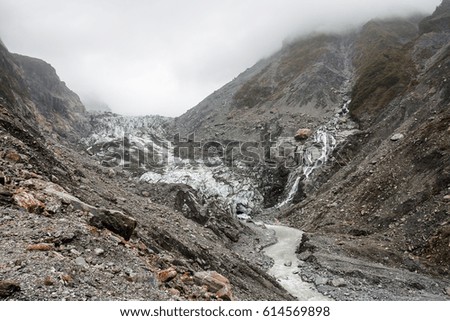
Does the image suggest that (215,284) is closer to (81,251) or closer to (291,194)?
(81,251)

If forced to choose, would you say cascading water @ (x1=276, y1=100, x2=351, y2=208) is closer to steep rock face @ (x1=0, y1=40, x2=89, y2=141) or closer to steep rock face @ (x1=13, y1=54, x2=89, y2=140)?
steep rock face @ (x1=0, y1=40, x2=89, y2=141)

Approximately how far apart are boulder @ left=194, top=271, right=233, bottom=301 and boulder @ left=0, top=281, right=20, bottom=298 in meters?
6.30

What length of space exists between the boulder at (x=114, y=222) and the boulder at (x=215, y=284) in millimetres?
3235

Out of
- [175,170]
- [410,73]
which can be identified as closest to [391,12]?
[410,73]

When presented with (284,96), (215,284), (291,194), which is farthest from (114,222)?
(284,96)

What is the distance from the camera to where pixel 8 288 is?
7.84 meters

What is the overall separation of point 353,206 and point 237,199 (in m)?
25.7

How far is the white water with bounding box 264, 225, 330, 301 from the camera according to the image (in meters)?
23.5

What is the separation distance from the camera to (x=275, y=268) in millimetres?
28906

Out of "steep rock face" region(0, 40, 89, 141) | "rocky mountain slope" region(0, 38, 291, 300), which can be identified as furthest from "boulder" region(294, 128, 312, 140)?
"steep rock face" region(0, 40, 89, 141)

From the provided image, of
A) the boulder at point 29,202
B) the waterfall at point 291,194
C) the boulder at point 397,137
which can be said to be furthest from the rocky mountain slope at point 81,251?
the waterfall at point 291,194

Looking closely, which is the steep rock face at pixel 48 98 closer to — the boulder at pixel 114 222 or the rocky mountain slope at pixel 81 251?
the rocky mountain slope at pixel 81 251

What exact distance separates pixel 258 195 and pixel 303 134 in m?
22.4

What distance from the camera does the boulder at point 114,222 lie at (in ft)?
43.7
